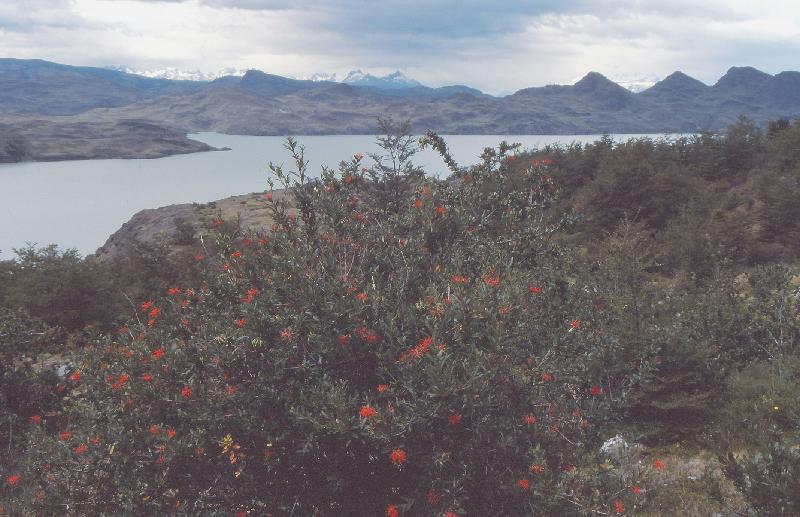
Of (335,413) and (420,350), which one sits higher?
(420,350)

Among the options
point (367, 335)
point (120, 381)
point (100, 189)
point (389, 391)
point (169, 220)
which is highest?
point (367, 335)

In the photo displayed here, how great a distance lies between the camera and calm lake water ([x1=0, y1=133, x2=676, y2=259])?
1909 inches

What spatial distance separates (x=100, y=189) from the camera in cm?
7644

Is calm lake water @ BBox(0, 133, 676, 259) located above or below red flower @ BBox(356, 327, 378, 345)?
below

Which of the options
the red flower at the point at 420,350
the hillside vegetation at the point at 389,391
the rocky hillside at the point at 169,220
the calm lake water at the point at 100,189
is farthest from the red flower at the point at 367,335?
the rocky hillside at the point at 169,220

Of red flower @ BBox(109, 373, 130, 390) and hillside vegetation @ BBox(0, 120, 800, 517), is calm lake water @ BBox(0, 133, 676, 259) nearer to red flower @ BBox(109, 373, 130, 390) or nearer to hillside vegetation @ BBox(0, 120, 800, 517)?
hillside vegetation @ BBox(0, 120, 800, 517)

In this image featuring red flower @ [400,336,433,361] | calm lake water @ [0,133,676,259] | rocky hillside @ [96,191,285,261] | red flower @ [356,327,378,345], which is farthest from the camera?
calm lake water @ [0,133,676,259]

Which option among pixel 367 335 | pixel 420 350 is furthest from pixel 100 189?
pixel 420 350

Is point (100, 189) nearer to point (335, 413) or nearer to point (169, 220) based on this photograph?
point (169, 220)

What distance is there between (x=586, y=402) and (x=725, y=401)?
5.15 meters

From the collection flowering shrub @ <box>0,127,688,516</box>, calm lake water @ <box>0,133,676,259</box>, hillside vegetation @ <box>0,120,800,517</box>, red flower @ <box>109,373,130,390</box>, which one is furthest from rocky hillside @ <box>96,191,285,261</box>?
flowering shrub @ <box>0,127,688,516</box>

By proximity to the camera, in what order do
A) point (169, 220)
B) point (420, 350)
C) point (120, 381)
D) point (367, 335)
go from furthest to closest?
point (169, 220) < point (120, 381) < point (367, 335) < point (420, 350)

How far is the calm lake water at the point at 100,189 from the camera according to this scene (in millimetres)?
48500

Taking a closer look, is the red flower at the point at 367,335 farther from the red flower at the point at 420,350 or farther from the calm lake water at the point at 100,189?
the calm lake water at the point at 100,189
